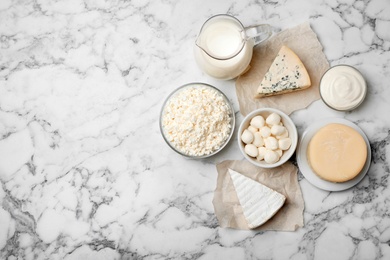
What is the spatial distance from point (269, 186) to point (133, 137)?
1.59ft

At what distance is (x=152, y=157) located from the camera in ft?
5.71

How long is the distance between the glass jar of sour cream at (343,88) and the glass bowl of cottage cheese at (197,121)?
317 mm

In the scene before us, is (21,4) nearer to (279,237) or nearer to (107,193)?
(107,193)

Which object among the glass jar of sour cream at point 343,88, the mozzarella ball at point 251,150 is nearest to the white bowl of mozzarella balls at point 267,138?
the mozzarella ball at point 251,150

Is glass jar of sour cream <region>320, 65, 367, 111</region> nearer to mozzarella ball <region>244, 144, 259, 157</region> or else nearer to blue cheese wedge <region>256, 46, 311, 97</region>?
blue cheese wedge <region>256, 46, 311, 97</region>

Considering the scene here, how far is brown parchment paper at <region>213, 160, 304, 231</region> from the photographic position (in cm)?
171

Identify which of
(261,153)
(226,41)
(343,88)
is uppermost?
(226,41)

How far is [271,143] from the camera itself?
1647mm

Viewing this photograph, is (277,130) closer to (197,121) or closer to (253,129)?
(253,129)

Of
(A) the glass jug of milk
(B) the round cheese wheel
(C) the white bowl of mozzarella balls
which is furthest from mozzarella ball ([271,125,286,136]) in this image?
(A) the glass jug of milk

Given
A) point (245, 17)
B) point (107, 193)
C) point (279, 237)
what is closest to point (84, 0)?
point (245, 17)

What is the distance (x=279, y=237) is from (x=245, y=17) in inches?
29.6

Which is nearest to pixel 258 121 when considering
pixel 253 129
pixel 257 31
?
pixel 253 129

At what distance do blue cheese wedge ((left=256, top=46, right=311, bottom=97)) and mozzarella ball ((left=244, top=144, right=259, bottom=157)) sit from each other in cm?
18
